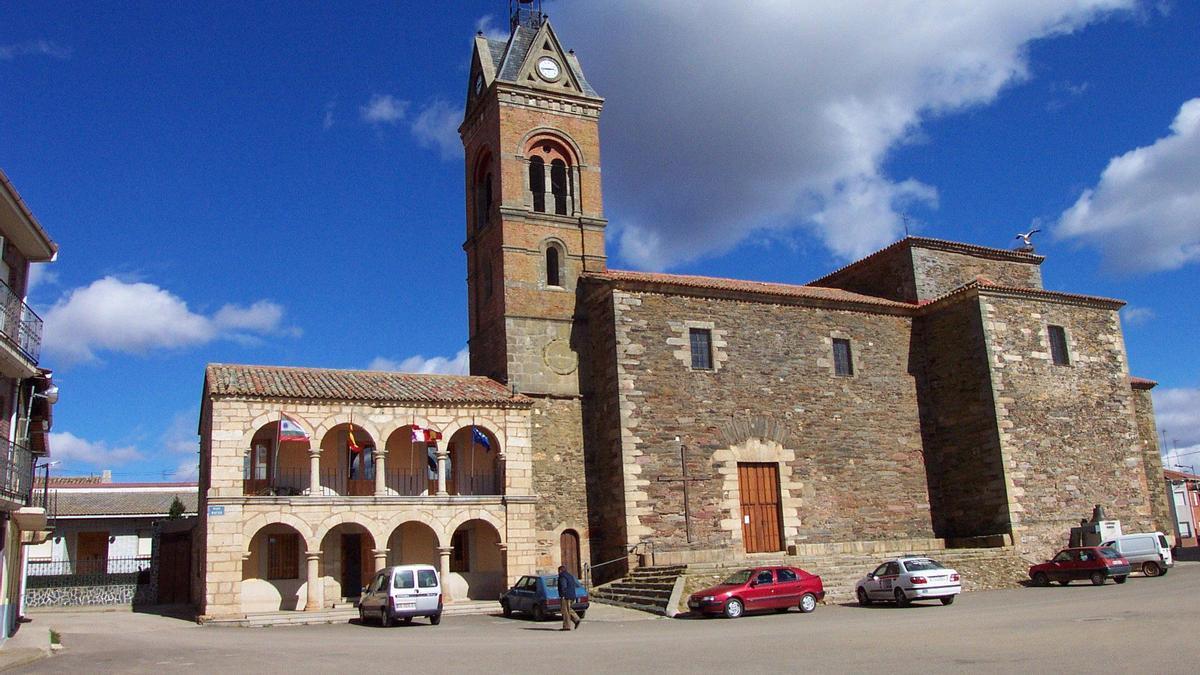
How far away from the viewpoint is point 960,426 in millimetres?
31609

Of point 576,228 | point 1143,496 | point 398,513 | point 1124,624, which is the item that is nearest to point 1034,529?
point 1143,496

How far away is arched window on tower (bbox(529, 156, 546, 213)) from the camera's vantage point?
1273 inches

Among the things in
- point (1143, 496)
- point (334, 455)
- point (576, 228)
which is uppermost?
point (576, 228)

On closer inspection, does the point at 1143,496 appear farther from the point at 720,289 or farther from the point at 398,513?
the point at 398,513

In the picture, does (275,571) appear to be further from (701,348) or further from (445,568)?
(701,348)

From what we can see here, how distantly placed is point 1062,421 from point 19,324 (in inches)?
1148

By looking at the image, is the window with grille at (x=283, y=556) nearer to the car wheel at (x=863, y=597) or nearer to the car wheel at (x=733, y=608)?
the car wheel at (x=733, y=608)

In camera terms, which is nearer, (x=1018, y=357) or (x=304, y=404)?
(x=304, y=404)

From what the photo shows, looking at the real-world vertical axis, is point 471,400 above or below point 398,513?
above

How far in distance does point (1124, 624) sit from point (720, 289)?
51.7 ft

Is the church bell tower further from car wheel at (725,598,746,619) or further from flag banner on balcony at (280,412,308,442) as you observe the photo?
car wheel at (725,598,746,619)

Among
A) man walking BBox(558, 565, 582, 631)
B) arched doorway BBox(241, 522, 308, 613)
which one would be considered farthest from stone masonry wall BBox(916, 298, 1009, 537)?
arched doorway BBox(241, 522, 308, 613)

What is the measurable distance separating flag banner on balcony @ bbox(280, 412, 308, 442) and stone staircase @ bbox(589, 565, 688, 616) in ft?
28.9

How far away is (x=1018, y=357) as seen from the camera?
31.2 meters
